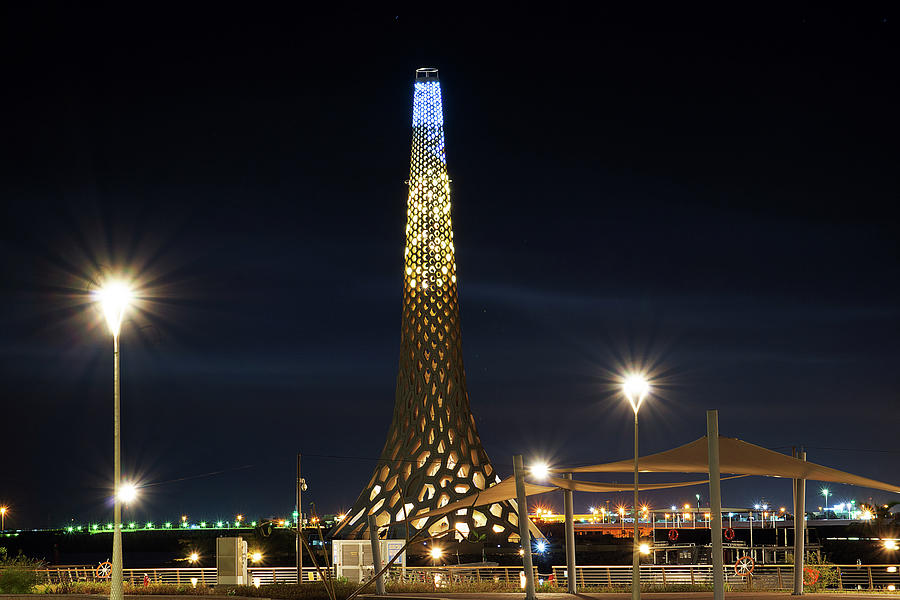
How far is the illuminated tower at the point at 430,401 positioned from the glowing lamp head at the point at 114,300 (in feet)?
106

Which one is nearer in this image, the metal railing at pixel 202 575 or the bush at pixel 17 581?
the bush at pixel 17 581

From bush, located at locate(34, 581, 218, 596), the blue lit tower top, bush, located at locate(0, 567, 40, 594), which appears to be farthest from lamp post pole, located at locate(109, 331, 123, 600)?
the blue lit tower top

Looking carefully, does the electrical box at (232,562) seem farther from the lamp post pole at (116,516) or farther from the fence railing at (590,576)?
the lamp post pole at (116,516)

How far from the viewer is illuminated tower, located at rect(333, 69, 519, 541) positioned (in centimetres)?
5025

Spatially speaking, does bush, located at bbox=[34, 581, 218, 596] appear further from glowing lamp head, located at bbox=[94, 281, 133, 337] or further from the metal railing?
glowing lamp head, located at bbox=[94, 281, 133, 337]

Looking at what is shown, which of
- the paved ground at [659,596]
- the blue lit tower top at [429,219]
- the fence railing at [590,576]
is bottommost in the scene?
the fence railing at [590,576]

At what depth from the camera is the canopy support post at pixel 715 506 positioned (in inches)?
742

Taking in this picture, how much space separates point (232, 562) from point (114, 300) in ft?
51.6

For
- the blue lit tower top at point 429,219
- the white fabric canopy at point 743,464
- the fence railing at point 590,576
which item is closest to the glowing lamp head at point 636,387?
the white fabric canopy at point 743,464

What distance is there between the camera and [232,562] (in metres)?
31.7

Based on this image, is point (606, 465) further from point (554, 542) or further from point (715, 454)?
point (554, 542)

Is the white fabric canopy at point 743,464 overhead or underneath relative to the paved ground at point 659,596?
overhead

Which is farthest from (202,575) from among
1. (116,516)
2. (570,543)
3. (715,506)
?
(715,506)

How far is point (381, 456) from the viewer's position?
52938mm
